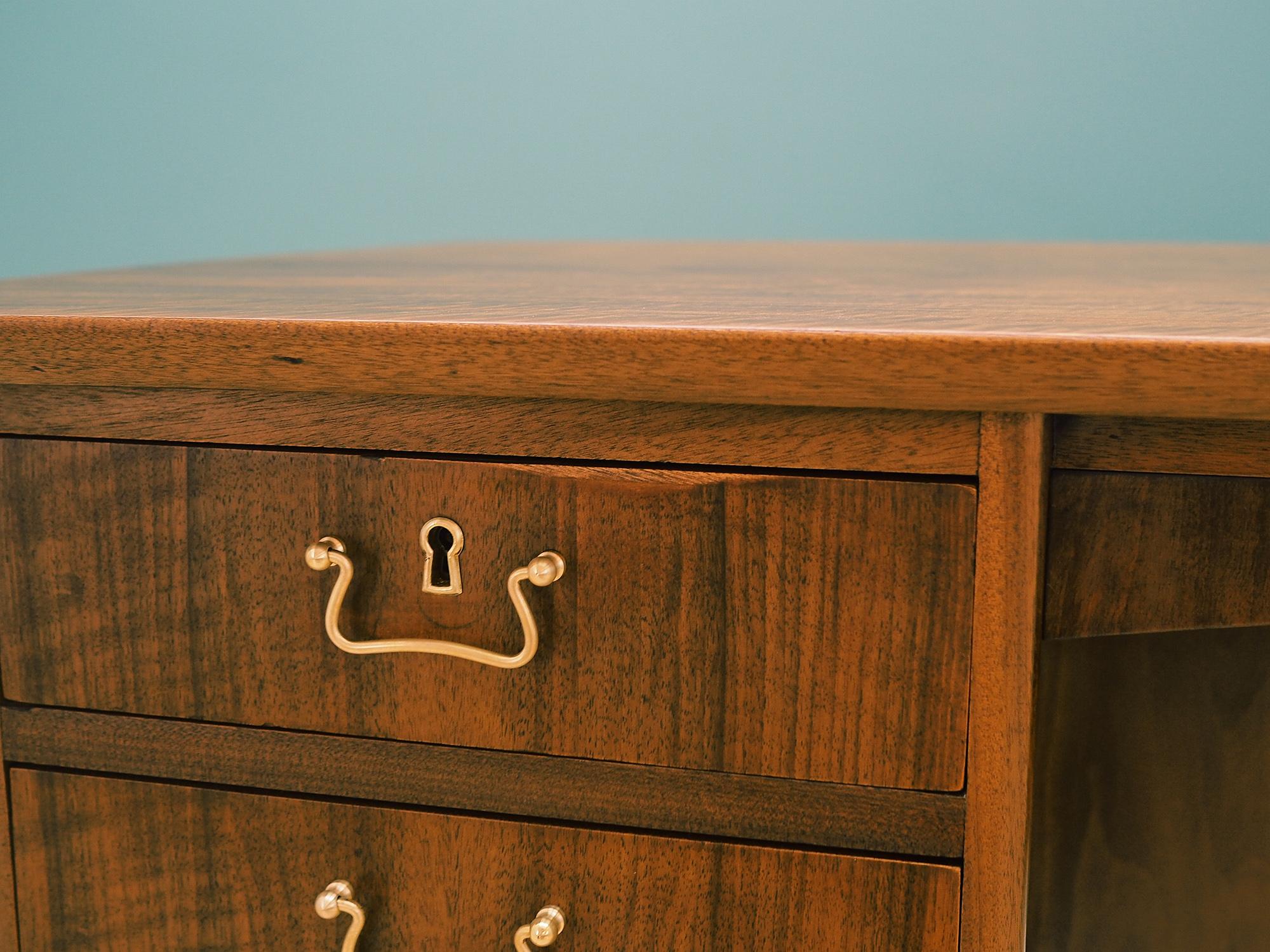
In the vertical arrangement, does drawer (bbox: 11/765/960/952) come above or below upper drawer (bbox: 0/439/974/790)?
below

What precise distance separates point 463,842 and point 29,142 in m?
1.70

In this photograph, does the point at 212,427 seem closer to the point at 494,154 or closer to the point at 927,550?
the point at 927,550

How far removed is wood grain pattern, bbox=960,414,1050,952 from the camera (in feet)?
1.30

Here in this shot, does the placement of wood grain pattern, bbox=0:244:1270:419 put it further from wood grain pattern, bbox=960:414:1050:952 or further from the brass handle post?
the brass handle post

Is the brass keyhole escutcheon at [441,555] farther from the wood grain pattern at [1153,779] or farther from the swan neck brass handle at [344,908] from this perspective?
the wood grain pattern at [1153,779]

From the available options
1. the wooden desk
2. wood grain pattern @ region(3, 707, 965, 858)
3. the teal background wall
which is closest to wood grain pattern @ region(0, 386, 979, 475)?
the wooden desk

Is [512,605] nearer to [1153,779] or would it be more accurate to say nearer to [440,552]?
[440,552]

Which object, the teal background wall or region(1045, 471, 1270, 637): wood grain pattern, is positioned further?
the teal background wall

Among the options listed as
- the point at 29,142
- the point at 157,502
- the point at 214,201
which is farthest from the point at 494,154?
the point at 157,502

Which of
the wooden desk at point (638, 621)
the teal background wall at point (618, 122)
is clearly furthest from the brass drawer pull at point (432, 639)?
the teal background wall at point (618, 122)

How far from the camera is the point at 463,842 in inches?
18.1

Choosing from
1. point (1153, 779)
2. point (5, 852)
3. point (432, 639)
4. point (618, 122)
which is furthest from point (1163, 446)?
point (618, 122)

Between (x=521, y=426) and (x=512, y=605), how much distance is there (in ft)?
0.21

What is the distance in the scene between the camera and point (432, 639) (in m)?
0.45
